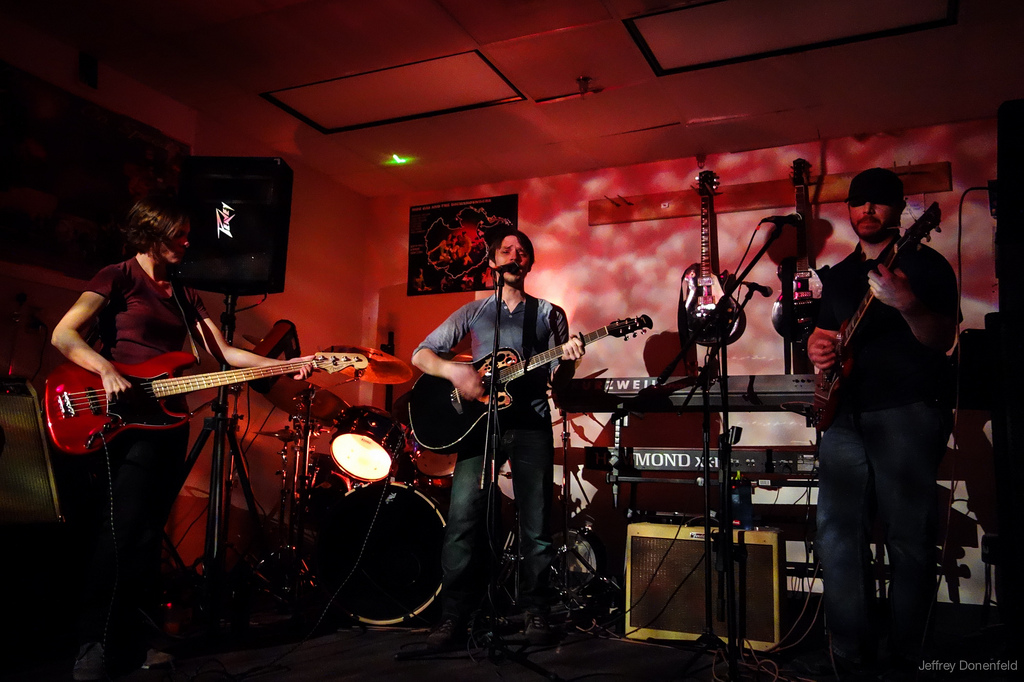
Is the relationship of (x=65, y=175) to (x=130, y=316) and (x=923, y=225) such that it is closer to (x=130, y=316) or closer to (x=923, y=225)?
(x=130, y=316)

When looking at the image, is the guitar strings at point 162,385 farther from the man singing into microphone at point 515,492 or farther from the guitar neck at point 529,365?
the guitar neck at point 529,365

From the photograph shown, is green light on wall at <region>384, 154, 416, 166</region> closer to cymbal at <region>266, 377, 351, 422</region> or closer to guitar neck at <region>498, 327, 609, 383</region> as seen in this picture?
cymbal at <region>266, 377, 351, 422</region>

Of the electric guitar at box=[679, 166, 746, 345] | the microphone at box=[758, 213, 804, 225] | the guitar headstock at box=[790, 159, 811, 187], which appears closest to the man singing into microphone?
the microphone at box=[758, 213, 804, 225]

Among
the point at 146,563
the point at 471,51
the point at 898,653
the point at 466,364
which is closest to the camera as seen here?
the point at 898,653

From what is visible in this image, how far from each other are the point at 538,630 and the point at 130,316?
2185 mm

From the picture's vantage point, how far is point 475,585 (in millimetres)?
3307

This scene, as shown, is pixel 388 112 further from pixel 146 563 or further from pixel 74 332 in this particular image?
pixel 146 563

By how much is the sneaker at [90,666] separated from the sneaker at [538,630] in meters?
1.68

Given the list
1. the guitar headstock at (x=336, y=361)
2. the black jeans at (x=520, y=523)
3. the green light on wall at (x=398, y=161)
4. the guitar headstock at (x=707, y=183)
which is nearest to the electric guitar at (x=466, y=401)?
the black jeans at (x=520, y=523)

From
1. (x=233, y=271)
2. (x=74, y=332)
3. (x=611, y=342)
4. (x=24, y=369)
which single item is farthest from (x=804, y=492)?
(x=24, y=369)

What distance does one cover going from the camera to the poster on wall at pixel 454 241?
5652 mm

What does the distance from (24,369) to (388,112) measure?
8.31 ft

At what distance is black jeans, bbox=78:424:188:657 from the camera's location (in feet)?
8.82

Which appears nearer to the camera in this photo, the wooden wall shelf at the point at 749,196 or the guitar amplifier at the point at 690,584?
the guitar amplifier at the point at 690,584
